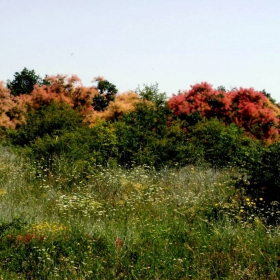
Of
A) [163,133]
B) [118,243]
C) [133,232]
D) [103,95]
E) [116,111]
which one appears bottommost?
[118,243]

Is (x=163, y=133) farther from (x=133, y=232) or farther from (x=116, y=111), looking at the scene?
(x=133, y=232)

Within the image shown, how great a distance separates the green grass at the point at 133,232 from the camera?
17.5 ft

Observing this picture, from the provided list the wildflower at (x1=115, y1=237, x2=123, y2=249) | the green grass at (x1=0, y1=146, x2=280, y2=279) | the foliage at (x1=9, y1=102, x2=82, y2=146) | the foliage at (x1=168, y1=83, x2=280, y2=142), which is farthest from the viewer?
the foliage at (x1=168, y1=83, x2=280, y2=142)

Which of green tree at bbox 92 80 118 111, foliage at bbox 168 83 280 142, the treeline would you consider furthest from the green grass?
green tree at bbox 92 80 118 111

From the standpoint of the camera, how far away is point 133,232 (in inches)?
Result: 251

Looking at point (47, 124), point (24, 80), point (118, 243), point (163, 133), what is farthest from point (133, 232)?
point (24, 80)

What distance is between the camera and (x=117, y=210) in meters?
8.06

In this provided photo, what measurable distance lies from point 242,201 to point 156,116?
559 centimetres

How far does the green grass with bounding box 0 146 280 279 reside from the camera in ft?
17.5

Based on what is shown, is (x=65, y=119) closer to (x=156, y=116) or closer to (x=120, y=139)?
(x=120, y=139)

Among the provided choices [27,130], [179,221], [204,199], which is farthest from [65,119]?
[179,221]

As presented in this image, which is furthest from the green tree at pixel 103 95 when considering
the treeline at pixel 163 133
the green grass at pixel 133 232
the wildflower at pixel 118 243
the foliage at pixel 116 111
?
the wildflower at pixel 118 243

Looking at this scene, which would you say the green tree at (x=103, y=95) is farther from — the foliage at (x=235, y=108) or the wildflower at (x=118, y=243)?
the wildflower at (x=118, y=243)

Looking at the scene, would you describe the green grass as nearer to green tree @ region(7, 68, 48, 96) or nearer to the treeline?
the treeline
